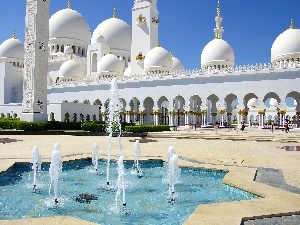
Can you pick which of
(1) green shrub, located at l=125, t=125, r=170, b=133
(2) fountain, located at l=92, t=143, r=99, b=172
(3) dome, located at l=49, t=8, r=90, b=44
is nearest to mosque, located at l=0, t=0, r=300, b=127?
(3) dome, located at l=49, t=8, r=90, b=44

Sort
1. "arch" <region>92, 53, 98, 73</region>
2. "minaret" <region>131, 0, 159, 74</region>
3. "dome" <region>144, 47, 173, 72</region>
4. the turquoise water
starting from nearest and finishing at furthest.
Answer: the turquoise water
"dome" <region>144, 47, 173, 72</region>
"minaret" <region>131, 0, 159, 74</region>
"arch" <region>92, 53, 98, 73</region>

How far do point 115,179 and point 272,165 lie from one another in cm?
437

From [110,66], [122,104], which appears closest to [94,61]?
[110,66]

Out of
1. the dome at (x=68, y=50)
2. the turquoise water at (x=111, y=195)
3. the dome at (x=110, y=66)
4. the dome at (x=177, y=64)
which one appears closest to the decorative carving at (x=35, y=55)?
the dome at (x=110, y=66)

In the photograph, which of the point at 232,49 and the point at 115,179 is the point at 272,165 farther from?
the point at 232,49

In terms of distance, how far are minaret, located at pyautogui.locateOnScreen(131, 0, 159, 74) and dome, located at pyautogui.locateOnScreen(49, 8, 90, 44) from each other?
454 inches

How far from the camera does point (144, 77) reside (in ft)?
111

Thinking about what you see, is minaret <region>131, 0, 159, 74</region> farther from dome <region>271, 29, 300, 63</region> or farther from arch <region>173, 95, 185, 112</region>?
dome <region>271, 29, 300, 63</region>

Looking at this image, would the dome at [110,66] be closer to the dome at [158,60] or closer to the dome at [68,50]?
the dome at [158,60]

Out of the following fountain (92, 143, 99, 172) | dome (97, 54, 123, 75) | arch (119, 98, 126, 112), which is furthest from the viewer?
dome (97, 54, 123, 75)

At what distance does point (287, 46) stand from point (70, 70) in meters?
27.1

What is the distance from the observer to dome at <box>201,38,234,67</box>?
3294cm

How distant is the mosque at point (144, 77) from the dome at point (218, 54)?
0.11 metres

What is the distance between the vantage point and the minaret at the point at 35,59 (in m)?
22.7
